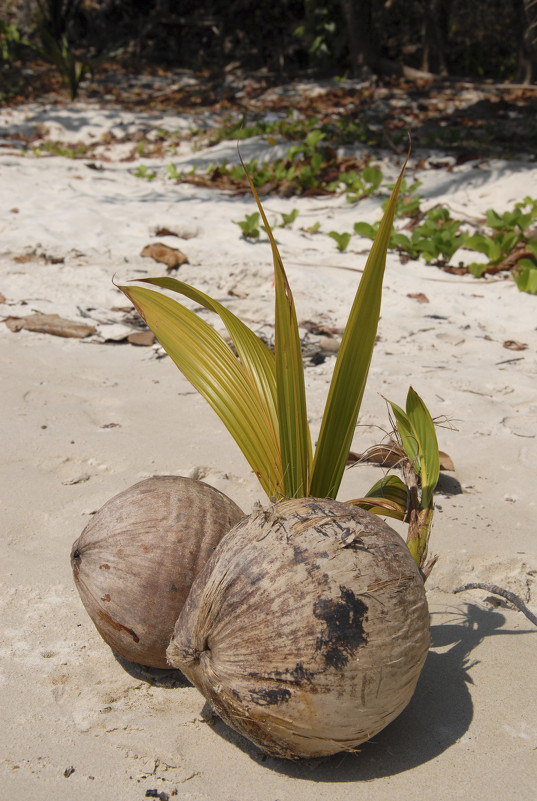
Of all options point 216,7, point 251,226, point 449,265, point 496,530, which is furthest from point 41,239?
point 216,7

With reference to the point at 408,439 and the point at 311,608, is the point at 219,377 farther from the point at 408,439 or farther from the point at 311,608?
the point at 311,608

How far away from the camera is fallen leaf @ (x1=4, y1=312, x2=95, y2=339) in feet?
11.6

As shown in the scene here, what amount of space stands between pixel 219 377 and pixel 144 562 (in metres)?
0.43

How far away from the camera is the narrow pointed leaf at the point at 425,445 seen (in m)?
1.53

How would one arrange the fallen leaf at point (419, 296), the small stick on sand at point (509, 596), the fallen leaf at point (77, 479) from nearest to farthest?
the small stick on sand at point (509, 596), the fallen leaf at point (77, 479), the fallen leaf at point (419, 296)

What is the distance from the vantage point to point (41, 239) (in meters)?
4.66

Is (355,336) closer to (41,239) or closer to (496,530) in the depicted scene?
(496,530)

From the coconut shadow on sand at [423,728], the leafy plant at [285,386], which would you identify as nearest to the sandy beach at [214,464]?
the coconut shadow on sand at [423,728]

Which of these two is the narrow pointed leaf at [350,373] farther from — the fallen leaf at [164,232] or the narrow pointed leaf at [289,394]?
the fallen leaf at [164,232]

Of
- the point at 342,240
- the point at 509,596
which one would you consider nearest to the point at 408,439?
the point at 509,596

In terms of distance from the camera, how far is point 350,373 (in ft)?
4.90

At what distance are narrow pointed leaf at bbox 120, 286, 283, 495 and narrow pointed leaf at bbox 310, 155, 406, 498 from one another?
0.34 ft

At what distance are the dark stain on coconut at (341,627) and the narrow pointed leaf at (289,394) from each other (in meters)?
0.34

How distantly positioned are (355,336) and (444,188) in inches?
201
